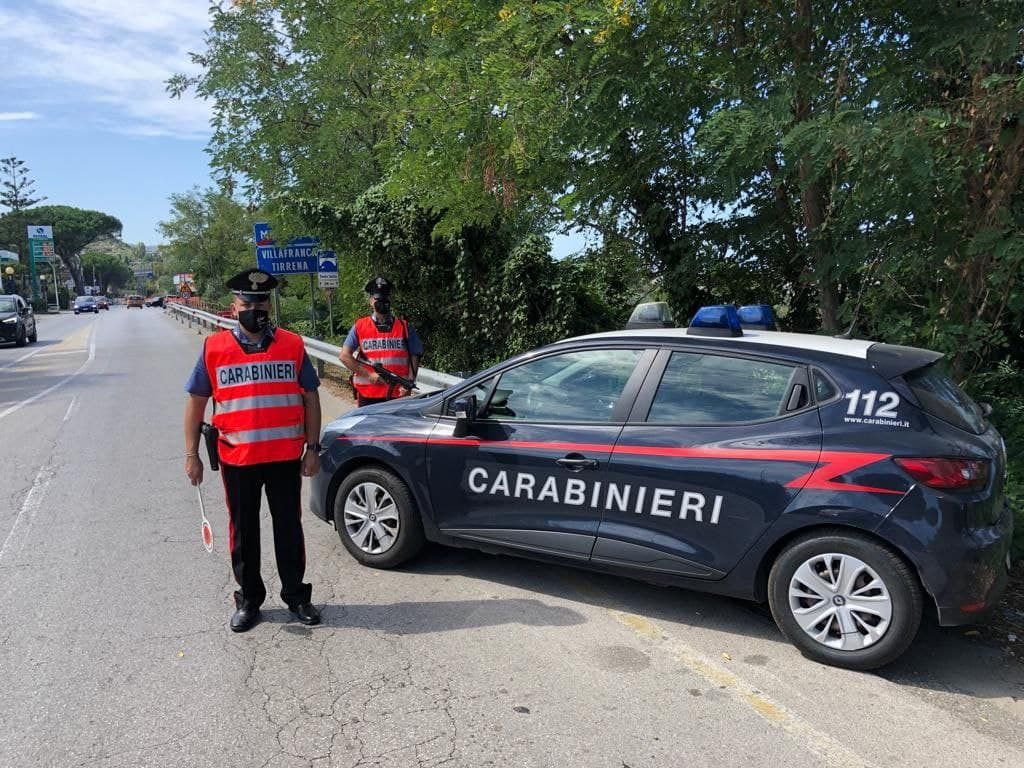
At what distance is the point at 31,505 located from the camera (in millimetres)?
6473

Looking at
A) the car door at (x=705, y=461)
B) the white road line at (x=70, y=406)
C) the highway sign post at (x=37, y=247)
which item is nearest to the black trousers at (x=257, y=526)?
the car door at (x=705, y=461)

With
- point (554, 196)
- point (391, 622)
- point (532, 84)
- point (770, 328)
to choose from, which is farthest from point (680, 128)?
point (391, 622)

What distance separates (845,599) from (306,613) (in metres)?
2.66

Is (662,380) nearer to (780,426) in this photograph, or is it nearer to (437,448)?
(780,426)

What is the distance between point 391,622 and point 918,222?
451 centimetres

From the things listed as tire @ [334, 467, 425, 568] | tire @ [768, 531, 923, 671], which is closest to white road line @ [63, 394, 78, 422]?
tire @ [334, 467, 425, 568]

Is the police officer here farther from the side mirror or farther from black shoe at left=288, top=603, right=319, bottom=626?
black shoe at left=288, top=603, right=319, bottom=626

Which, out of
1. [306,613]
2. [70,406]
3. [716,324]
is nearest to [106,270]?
[70,406]

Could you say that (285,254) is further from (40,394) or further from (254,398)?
(254,398)

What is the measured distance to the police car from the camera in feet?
11.2

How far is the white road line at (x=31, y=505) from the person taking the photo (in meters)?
5.55

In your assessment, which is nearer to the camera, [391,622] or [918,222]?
[391,622]

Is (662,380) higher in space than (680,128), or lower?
lower

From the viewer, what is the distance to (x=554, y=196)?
27.7 feet
